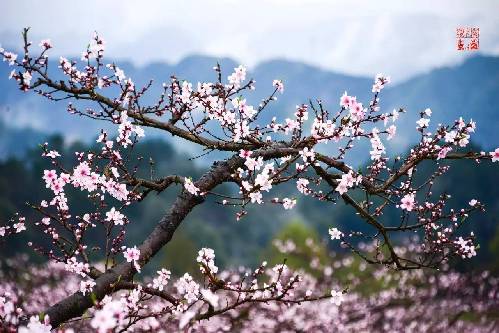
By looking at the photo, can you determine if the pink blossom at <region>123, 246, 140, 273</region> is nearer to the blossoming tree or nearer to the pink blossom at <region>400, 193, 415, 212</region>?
the blossoming tree

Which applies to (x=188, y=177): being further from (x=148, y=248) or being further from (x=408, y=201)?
(x=408, y=201)

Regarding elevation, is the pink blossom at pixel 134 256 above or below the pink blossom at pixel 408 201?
below

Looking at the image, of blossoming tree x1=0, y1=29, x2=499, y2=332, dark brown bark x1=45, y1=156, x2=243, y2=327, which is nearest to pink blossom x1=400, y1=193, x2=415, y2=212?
blossoming tree x1=0, y1=29, x2=499, y2=332

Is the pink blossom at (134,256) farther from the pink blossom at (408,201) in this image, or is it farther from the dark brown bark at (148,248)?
the pink blossom at (408,201)

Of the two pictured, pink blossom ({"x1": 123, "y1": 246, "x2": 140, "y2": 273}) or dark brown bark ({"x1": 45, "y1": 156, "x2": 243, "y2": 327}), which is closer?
dark brown bark ({"x1": 45, "y1": 156, "x2": 243, "y2": 327})

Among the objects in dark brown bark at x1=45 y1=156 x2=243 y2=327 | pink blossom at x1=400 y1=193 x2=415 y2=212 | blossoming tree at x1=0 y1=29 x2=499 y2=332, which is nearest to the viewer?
dark brown bark at x1=45 y1=156 x2=243 y2=327

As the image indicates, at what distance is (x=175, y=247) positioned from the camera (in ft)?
121

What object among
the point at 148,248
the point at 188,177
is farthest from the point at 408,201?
the point at 148,248

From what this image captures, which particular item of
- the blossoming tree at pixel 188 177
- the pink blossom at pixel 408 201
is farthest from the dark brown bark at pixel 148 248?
the pink blossom at pixel 408 201

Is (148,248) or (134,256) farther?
(148,248)

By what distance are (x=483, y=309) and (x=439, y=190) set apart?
124 feet

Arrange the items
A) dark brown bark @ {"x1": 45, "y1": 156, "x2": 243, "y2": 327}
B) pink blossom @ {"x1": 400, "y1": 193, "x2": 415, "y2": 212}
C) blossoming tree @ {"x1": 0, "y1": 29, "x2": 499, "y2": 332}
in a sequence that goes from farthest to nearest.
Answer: pink blossom @ {"x1": 400, "y1": 193, "x2": 415, "y2": 212}, blossoming tree @ {"x1": 0, "y1": 29, "x2": 499, "y2": 332}, dark brown bark @ {"x1": 45, "y1": 156, "x2": 243, "y2": 327}

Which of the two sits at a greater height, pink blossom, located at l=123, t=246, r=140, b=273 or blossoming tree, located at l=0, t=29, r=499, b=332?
blossoming tree, located at l=0, t=29, r=499, b=332

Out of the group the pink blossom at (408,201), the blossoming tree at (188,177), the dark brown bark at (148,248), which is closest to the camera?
the dark brown bark at (148,248)
